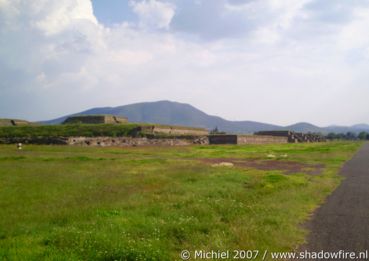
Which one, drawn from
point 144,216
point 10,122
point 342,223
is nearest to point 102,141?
point 10,122

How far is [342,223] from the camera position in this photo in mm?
10031

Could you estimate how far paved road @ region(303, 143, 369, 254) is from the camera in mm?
8102

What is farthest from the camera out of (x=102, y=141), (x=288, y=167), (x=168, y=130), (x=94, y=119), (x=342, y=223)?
(x=94, y=119)

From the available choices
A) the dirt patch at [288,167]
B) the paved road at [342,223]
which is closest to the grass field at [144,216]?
the paved road at [342,223]

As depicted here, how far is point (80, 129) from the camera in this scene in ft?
180

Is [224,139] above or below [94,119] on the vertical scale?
below

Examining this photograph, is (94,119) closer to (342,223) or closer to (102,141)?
(102,141)

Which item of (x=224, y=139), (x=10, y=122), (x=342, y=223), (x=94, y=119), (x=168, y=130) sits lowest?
(x=342, y=223)

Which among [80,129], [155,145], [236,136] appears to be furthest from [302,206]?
[236,136]

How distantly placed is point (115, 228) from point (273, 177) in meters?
12.2

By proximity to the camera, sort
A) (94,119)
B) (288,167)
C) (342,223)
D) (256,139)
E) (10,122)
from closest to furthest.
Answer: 1. (342,223)
2. (288,167)
3. (10,122)
4. (94,119)
5. (256,139)

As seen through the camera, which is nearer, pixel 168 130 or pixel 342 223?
pixel 342 223

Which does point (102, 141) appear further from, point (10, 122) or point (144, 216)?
point (144, 216)

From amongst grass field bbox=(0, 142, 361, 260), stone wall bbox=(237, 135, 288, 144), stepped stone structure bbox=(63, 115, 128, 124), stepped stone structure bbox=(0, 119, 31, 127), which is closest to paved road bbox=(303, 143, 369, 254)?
grass field bbox=(0, 142, 361, 260)
